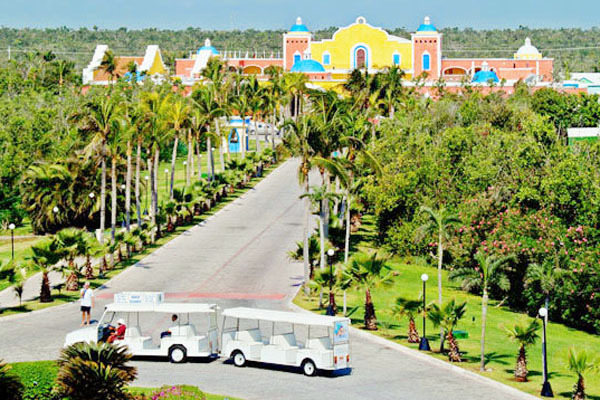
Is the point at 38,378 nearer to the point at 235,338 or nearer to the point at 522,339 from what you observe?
the point at 235,338

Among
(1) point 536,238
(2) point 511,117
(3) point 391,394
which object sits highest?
(2) point 511,117

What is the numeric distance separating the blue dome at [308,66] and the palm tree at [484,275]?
58124mm

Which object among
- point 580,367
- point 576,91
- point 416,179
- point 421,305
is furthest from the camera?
point 576,91

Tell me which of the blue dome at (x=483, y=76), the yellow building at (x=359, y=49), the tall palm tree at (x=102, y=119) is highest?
the yellow building at (x=359, y=49)

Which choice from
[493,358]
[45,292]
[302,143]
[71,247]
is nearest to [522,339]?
[493,358]

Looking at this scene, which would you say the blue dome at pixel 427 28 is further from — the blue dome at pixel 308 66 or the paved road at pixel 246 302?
the paved road at pixel 246 302

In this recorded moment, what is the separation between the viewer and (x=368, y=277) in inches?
1216

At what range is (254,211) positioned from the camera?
175 feet

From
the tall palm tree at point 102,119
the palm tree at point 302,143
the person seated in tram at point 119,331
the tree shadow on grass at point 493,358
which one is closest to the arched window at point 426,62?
the tall palm tree at point 102,119

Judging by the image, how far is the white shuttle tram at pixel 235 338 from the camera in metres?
25.4

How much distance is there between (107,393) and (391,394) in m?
7.57

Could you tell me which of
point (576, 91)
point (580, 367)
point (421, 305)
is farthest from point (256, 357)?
point (576, 91)

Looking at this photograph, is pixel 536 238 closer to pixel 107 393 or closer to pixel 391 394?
pixel 391 394

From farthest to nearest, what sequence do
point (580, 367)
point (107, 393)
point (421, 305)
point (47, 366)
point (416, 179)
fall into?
point (416, 179) → point (421, 305) → point (580, 367) → point (47, 366) → point (107, 393)
